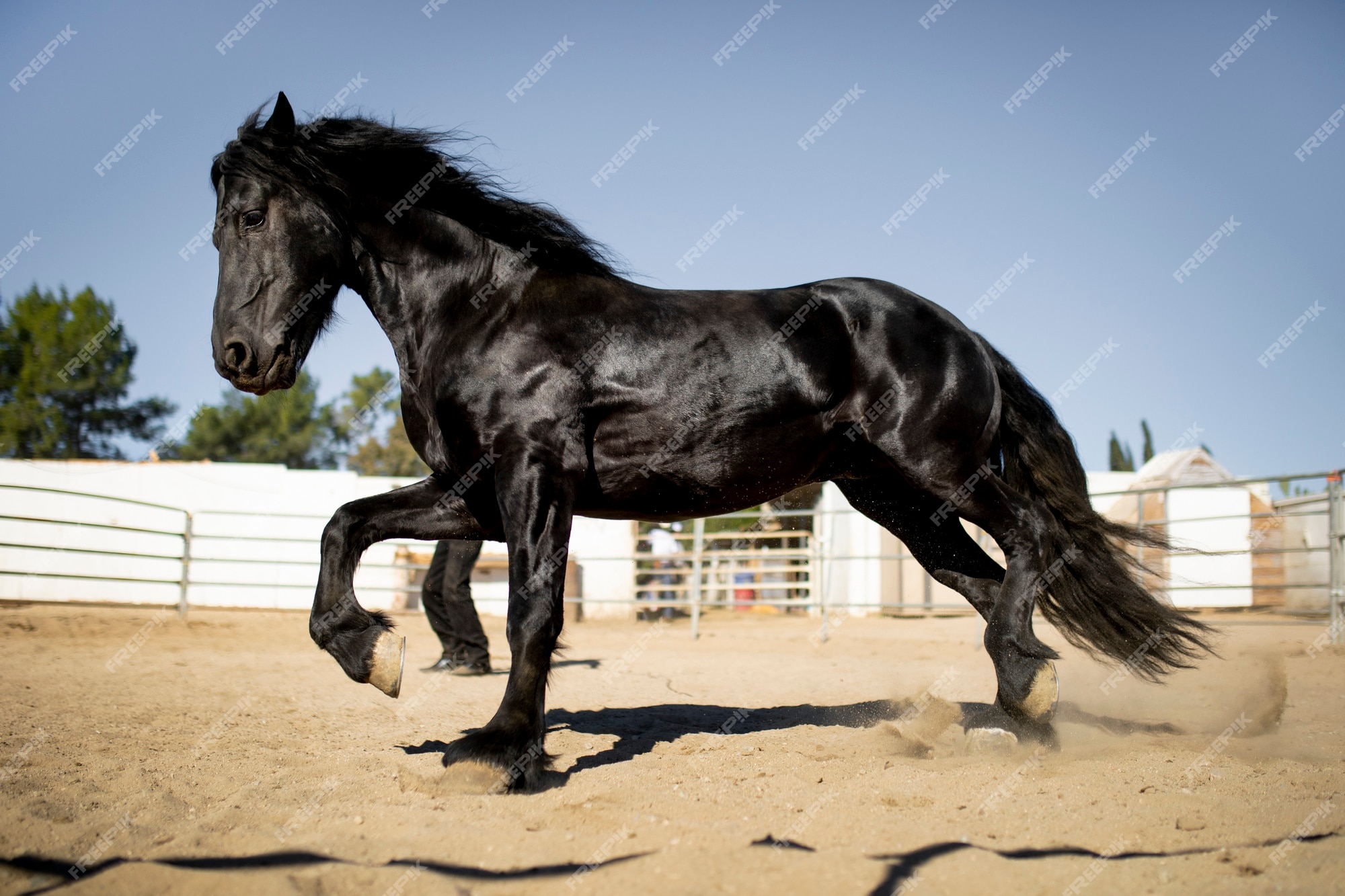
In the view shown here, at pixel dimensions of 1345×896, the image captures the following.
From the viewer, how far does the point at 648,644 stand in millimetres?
10828

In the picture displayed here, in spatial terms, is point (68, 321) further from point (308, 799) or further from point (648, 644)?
point (308, 799)

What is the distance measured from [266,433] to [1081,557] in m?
49.1

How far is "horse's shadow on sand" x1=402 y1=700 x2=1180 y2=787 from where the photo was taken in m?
3.81

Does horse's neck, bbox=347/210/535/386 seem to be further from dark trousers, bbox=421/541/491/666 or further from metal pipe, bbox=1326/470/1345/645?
metal pipe, bbox=1326/470/1345/645

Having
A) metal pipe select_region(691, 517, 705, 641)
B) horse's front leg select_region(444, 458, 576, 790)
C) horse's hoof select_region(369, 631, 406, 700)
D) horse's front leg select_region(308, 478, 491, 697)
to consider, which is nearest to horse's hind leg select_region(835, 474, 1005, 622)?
horse's front leg select_region(444, 458, 576, 790)

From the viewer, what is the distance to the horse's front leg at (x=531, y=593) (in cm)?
312

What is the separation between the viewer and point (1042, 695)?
366 centimetres

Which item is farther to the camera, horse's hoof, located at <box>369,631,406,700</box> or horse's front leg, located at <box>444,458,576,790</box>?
horse's hoof, located at <box>369,631,406,700</box>

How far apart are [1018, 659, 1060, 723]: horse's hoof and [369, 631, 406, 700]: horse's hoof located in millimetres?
2525

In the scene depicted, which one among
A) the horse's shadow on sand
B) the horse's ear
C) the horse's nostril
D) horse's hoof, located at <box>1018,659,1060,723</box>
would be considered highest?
the horse's ear

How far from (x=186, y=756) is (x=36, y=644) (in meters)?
5.95

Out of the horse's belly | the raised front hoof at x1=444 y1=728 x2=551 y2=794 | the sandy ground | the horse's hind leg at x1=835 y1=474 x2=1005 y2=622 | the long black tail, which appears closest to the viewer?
the sandy ground

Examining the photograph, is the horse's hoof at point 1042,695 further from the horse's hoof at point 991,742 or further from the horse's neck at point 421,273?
the horse's neck at point 421,273

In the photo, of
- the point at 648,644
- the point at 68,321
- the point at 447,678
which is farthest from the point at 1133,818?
the point at 68,321
